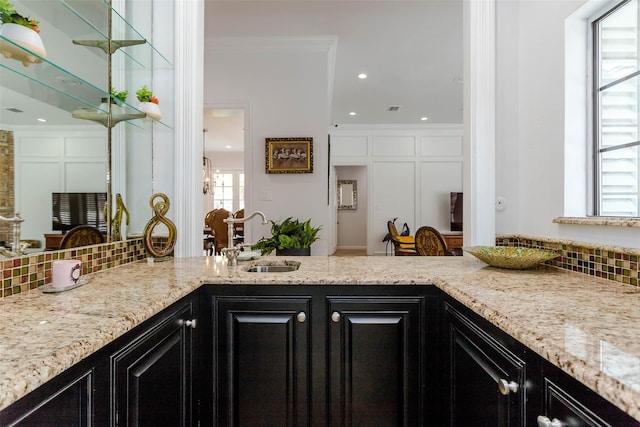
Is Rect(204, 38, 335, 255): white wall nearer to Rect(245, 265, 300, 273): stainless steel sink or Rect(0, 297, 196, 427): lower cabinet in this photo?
Rect(245, 265, 300, 273): stainless steel sink

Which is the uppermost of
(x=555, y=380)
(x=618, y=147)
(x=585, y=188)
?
(x=618, y=147)

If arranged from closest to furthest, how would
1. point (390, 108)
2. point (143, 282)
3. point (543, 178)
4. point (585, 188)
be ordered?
point (143, 282), point (585, 188), point (543, 178), point (390, 108)

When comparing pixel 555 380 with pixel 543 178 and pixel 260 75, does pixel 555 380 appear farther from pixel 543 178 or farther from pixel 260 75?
pixel 260 75

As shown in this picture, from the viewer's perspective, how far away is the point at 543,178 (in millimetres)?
1600

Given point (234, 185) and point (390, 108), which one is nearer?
point (390, 108)

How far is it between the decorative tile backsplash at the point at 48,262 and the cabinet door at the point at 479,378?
141 cm

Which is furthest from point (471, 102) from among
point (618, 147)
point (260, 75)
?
point (260, 75)

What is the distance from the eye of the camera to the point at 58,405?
0.63 meters

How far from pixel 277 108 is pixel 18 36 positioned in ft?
9.07

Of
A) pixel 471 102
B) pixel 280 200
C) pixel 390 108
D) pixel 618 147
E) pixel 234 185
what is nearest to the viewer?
pixel 618 147

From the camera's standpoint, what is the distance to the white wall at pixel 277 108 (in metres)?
3.61

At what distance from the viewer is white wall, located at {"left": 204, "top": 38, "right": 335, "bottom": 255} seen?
3.61m

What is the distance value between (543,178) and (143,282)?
5.94 ft

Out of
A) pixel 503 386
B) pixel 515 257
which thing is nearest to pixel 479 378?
pixel 503 386
